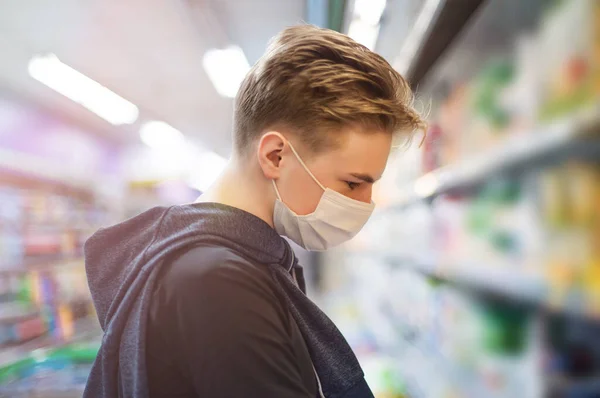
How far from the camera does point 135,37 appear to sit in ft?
10.1

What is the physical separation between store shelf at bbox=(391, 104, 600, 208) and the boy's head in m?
0.28

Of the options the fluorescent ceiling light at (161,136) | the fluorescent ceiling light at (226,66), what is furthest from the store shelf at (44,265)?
the fluorescent ceiling light at (161,136)

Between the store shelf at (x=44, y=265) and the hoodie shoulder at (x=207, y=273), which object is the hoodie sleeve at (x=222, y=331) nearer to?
the hoodie shoulder at (x=207, y=273)

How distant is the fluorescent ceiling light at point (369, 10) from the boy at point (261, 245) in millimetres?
975

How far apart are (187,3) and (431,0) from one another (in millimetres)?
1923

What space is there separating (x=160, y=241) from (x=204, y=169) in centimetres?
639

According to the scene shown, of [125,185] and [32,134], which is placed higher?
[32,134]

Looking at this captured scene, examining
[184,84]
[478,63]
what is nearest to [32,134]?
[184,84]

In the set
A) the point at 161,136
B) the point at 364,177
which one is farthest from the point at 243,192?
the point at 161,136

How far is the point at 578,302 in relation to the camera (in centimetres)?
79

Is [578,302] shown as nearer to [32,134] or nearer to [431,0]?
[431,0]

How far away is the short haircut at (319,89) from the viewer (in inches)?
27.9

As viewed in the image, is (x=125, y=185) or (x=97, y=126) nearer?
(x=125, y=185)

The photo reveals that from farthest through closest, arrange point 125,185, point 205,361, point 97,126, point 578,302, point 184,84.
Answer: point 97,126
point 125,185
point 184,84
point 578,302
point 205,361
